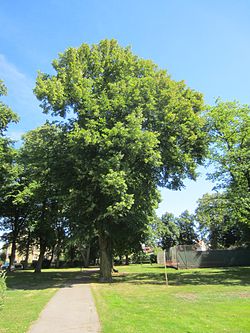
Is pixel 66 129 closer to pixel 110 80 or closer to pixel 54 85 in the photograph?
pixel 54 85

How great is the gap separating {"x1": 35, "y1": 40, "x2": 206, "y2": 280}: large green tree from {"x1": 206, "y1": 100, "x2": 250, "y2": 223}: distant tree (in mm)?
1718

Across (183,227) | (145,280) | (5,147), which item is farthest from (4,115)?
(183,227)

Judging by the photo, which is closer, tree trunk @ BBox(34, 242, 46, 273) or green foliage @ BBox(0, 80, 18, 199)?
green foliage @ BBox(0, 80, 18, 199)

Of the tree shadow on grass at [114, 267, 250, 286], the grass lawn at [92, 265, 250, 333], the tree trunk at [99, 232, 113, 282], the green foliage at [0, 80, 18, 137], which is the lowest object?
the grass lawn at [92, 265, 250, 333]

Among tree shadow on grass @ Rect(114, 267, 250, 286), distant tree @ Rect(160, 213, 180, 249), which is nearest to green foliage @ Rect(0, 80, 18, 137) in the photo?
tree shadow on grass @ Rect(114, 267, 250, 286)

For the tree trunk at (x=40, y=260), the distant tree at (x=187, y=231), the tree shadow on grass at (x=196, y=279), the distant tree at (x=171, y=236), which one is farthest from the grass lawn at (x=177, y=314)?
the distant tree at (x=187, y=231)

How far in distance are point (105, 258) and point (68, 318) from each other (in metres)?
14.1

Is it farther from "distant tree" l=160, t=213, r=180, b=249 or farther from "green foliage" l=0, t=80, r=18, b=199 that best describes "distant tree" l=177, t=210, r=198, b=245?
"green foliage" l=0, t=80, r=18, b=199

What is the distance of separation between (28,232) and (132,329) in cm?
4020

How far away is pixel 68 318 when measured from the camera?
872cm

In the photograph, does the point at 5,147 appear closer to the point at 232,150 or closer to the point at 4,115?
the point at 4,115

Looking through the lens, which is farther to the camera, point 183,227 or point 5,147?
point 183,227

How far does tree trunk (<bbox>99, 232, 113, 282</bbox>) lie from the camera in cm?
2183

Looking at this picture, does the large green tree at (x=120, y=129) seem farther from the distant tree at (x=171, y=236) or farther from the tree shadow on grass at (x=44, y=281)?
the distant tree at (x=171, y=236)
